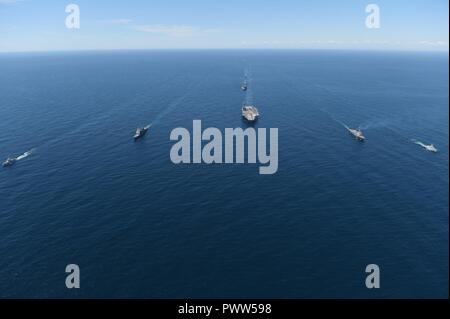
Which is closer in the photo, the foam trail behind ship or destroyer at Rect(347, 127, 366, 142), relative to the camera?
the foam trail behind ship

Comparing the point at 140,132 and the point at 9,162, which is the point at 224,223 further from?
the point at 9,162

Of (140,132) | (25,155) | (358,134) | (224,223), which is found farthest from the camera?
(140,132)

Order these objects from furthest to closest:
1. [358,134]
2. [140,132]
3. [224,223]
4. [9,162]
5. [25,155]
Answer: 1. [140,132]
2. [358,134]
3. [25,155]
4. [9,162]
5. [224,223]

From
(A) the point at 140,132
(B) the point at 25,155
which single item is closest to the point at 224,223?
(A) the point at 140,132

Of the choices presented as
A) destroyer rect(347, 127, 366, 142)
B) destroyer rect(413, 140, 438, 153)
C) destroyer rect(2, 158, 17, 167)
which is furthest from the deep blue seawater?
destroyer rect(347, 127, 366, 142)

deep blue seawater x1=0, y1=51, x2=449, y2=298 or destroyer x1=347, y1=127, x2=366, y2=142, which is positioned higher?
destroyer x1=347, y1=127, x2=366, y2=142

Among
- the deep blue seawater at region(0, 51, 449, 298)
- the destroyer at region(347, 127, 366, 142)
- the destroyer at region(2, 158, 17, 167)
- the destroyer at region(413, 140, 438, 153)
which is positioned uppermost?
the destroyer at region(347, 127, 366, 142)

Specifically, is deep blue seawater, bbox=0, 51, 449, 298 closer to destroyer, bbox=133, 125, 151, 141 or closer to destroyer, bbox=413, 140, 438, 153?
destroyer, bbox=413, 140, 438, 153

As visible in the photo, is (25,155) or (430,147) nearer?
(25,155)

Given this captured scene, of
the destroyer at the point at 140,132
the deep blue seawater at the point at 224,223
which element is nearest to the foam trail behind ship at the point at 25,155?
the deep blue seawater at the point at 224,223

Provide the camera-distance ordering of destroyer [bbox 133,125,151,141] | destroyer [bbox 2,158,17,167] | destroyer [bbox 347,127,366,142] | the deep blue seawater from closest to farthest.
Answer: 1. the deep blue seawater
2. destroyer [bbox 2,158,17,167]
3. destroyer [bbox 347,127,366,142]
4. destroyer [bbox 133,125,151,141]

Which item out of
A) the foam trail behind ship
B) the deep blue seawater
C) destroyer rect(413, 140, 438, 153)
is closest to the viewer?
the deep blue seawater

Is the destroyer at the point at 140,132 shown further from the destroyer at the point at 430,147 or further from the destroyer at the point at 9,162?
the destroyer at the point at 430,147

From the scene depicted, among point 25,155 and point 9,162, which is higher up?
point 25,155
